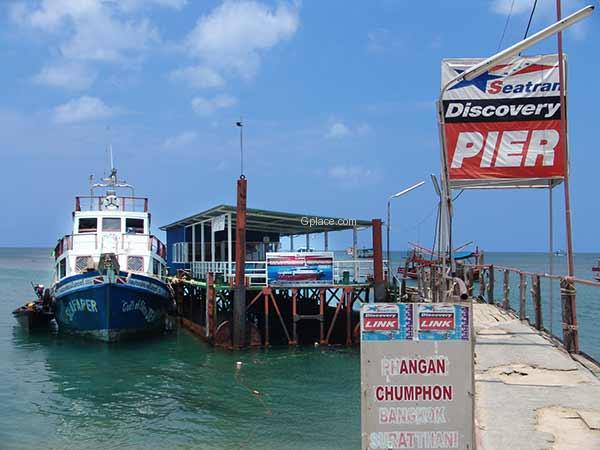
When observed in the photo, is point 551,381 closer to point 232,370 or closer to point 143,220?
point 232,370

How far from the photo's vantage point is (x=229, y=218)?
904 inches

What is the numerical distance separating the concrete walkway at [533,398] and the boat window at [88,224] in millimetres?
17914

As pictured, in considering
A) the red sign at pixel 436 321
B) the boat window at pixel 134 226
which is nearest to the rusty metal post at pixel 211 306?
the boat window at pixel 134 226

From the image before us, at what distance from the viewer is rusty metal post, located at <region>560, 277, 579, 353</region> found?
10.4 metres

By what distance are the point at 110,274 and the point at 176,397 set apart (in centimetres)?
801

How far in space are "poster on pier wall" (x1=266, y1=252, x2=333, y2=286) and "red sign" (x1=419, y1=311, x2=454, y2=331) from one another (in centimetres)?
Result: 1615

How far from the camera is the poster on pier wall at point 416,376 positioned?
17.5 ft

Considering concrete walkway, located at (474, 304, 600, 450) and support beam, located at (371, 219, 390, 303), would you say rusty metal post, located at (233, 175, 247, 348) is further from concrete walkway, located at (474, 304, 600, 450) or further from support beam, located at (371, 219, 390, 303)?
concrete walkway, located at (474, 304, 600, 450)

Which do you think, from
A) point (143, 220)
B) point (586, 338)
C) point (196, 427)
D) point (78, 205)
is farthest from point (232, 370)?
point (586, 338)

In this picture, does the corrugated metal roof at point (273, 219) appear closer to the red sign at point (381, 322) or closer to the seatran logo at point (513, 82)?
the seatran logo at point (513, 82)

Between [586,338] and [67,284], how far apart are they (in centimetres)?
1946

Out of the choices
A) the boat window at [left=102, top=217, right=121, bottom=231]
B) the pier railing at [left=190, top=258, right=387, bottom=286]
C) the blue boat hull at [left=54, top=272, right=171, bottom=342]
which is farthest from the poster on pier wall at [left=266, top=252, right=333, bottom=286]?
the boat window at [left=102, top=217, right=121, bottom=231]

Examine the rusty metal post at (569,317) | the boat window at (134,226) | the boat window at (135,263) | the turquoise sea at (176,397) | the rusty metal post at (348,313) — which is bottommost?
the turquoise sea at (176,397)

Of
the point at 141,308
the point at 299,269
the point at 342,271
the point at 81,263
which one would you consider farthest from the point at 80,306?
the point at 342,271
